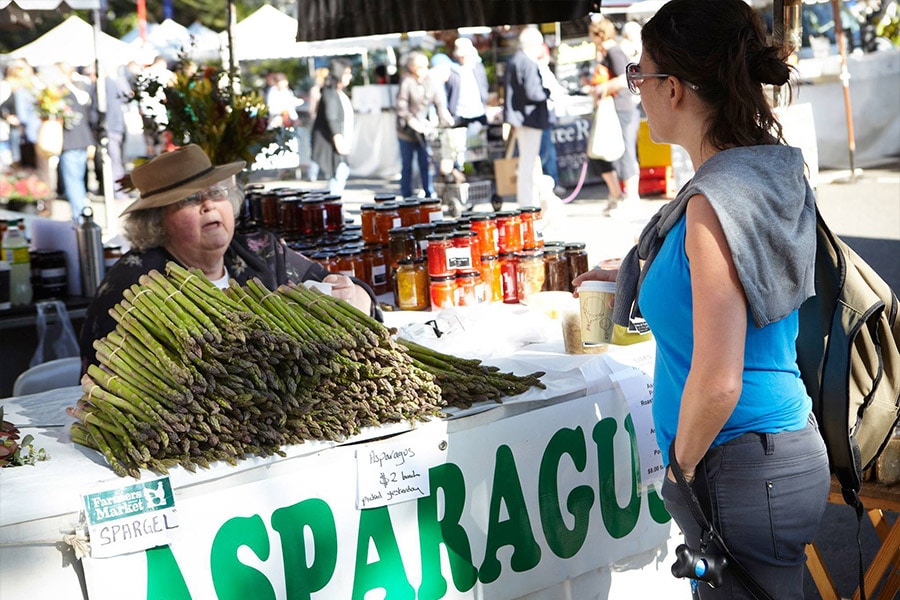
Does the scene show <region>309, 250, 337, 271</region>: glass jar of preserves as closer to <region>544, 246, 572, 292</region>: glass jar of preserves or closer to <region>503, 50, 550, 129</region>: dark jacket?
<region>544, 246, 572, 292</region>: glass jar of preserves

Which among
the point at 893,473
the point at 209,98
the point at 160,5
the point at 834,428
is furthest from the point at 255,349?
the point at 160,5

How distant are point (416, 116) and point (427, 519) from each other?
10.8m

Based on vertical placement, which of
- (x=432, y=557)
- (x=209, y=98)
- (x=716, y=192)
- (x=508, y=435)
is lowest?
(x=432, y=557)

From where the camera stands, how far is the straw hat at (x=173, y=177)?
340 cm

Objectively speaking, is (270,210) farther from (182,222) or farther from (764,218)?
(764,218)

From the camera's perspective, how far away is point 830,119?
14.1 meters

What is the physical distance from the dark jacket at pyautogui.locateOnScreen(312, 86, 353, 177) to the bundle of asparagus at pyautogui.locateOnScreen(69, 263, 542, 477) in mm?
11108

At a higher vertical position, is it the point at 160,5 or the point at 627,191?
the point at 160,5

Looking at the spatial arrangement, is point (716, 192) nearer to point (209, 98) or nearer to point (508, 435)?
point (508, 435)

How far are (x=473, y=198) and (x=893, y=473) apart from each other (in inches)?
391

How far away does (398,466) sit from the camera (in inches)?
97.8

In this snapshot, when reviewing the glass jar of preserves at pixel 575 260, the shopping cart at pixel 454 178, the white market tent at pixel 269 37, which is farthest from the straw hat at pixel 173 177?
the white market tent at pixel 269 37

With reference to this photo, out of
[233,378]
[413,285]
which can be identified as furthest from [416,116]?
[233,378]

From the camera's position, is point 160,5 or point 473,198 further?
point 160,5
